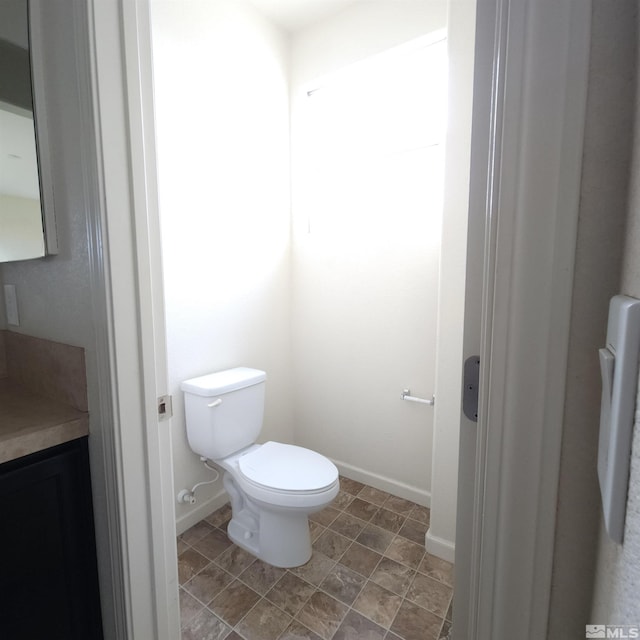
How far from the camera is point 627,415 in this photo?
0.29m

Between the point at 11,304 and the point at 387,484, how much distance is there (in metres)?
2.01

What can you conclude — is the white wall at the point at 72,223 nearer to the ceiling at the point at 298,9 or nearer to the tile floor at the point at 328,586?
the tile floor at the point at 328,586

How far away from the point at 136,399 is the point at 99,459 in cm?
20

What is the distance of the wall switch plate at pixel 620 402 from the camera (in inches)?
11.1

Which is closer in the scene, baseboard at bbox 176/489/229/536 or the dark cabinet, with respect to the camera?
the dark cabinet

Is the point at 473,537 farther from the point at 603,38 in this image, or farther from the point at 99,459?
the point at 99,459

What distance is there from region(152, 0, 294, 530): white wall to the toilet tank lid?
0.06 m

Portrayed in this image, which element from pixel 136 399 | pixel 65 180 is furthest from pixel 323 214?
pixel 136 399

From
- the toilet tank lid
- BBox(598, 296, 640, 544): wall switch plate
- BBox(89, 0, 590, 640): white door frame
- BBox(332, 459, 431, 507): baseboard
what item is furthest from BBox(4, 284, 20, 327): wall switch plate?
BBox(332, 459, 431, 507): baseboard

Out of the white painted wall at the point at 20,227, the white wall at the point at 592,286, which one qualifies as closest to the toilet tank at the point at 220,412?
the white painted wall at the point at 20,227

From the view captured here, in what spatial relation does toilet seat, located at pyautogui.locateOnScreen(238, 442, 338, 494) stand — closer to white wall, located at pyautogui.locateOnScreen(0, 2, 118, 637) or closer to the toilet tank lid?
the toilet tank lid

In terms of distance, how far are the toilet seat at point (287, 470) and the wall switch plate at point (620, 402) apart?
1.31 m

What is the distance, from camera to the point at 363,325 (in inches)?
83.1

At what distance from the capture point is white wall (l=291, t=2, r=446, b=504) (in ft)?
6.14
